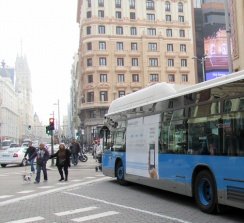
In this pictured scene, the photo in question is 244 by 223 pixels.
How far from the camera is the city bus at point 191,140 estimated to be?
9.06 metres

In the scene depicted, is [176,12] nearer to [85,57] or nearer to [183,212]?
[85,57]

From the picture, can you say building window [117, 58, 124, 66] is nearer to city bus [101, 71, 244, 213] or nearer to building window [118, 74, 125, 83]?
building window [118, 74, 125, 83]

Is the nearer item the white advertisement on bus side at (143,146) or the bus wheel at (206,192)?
the bus wheel at (206,192)

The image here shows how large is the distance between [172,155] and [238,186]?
3.03 meters

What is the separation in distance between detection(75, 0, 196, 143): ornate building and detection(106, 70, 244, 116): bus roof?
2809 inches

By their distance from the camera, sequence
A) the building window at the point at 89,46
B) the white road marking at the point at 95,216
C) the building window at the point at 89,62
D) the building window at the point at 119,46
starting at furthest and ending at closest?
the building window at the point at 119,46 → the building window at the point at 89,46 → the building window at the point at 89,62 → the white road marking at the point at 95,216

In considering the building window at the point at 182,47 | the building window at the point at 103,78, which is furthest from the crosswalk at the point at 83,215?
the building window at the point at 182,47

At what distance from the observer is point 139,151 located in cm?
1408

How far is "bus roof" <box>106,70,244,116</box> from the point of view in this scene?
31.6 feet

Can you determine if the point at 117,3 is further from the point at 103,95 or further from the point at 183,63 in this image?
the point at 103,95

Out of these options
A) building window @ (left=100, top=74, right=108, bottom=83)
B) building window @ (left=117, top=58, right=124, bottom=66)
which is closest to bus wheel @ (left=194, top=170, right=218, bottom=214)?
building window @ (left=100, top=74, right=108, bottom=83)

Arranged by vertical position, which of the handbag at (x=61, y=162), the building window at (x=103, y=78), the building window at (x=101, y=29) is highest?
the building window at (x=101, y=29)

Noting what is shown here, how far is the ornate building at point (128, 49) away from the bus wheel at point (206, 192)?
77148 mm

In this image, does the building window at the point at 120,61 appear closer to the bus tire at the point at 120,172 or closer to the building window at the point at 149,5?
the building window at the point at 149,5
